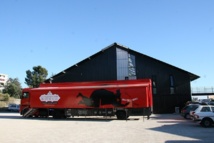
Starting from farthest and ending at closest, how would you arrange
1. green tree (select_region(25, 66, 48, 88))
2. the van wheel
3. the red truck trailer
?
green tree (select_region(25, 66, 48, 88)) → the red truck trailer → the van wheel

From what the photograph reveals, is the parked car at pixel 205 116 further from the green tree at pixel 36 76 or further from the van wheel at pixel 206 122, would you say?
the green tree at pixel 36 76

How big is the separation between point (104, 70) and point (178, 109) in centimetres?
1146

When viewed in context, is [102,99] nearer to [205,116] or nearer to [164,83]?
[205,116]

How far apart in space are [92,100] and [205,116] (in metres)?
12.0

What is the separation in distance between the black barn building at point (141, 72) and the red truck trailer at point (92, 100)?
10526 millimetres

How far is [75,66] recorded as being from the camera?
4259 cm

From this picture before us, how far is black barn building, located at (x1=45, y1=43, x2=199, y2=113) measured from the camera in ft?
130

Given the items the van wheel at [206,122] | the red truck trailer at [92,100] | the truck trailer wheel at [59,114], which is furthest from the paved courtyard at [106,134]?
the truck trailer wheel at [59,114]

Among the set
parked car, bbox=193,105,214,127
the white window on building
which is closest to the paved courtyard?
parked car, bbox=193,105,214,127

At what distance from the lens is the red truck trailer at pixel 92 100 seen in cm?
2750

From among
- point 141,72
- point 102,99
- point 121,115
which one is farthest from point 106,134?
point 141,72

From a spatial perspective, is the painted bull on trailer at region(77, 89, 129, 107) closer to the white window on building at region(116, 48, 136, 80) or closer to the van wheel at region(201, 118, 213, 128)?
the van wheel at region(201, 118, 213, 128)

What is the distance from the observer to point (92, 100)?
28.7 m

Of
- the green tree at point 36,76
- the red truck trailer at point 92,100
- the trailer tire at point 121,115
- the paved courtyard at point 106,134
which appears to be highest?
the green tree at point 36,76
